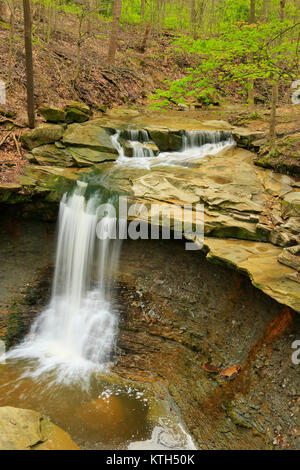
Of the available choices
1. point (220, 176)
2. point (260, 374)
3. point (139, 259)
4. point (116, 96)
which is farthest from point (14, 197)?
point (116, 96)

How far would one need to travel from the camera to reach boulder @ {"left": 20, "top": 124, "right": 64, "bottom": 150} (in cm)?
969

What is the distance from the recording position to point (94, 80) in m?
14.8

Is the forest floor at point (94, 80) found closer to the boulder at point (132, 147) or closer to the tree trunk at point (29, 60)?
the tree trunk at point (29, 60)

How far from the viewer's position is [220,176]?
8531 mm

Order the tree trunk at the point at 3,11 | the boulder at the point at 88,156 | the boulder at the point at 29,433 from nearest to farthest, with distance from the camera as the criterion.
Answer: the boulder at the point at 29,433, the boulder at the point at 88,156, the tree trunk at the point at 3,11

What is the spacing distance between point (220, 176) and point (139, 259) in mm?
3200

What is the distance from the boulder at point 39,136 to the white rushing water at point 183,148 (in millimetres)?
1965

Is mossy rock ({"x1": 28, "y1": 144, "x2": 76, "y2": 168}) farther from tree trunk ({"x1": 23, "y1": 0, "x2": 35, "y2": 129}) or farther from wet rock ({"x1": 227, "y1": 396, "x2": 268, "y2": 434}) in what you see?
wet rock ({"x1": 227, "y1": 396, "x2": 268, "y2": 434})

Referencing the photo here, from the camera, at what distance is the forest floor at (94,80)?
10.3 metres

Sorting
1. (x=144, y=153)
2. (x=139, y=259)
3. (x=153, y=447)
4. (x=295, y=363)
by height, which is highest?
(x=144, y=153)

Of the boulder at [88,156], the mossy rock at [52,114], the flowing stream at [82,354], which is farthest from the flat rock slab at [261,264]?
the mossy rock at [52,114]

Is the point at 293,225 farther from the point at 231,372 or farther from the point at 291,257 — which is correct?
the point at 231,372
